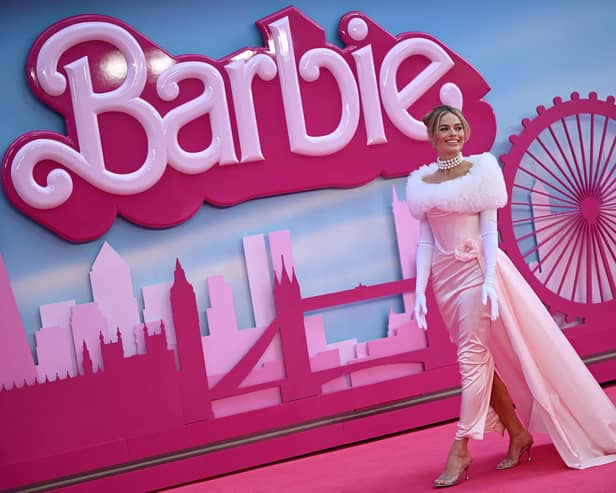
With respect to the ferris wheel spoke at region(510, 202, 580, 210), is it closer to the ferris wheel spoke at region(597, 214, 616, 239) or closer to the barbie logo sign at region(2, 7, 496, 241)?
the ferris wheel spoke at region(597, 214, 616, 239)

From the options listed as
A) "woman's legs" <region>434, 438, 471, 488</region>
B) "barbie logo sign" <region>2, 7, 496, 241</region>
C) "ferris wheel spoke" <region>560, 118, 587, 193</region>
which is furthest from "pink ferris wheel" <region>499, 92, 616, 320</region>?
"woman's legs" <region>434, 438, 471, 488</region>

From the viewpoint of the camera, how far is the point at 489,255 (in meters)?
3.33

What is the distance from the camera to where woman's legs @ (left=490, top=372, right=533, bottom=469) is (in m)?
3.38

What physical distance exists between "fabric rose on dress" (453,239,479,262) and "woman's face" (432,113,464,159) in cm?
36

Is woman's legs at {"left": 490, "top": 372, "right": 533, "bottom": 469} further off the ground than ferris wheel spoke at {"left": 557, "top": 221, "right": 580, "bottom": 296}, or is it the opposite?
ferris wheel spoke at {"left": 557, "top": 221, "right": 580, "bottom": 296}

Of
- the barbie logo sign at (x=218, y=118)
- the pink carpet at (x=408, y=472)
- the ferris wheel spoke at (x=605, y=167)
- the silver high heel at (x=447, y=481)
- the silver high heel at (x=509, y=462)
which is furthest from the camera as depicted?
the ferris wheel spoke at (x=605, y=167)

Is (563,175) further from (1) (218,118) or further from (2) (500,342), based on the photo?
(1) (218,118)

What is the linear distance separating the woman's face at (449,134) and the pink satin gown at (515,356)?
0.25m

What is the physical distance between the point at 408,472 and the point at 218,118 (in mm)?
2048

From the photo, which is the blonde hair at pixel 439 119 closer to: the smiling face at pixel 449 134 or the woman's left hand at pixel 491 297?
the smiling face at pixel 449 134

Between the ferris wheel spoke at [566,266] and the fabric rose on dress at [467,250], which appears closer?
the fabric rose on dress at [467,250]

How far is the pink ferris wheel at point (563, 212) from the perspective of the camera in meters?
5.04

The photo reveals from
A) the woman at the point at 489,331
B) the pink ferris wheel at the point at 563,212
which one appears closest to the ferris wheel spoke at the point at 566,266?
the pink ferris wheel at the point at 563,212

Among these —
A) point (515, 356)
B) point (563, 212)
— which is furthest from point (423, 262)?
point (563, 212)
